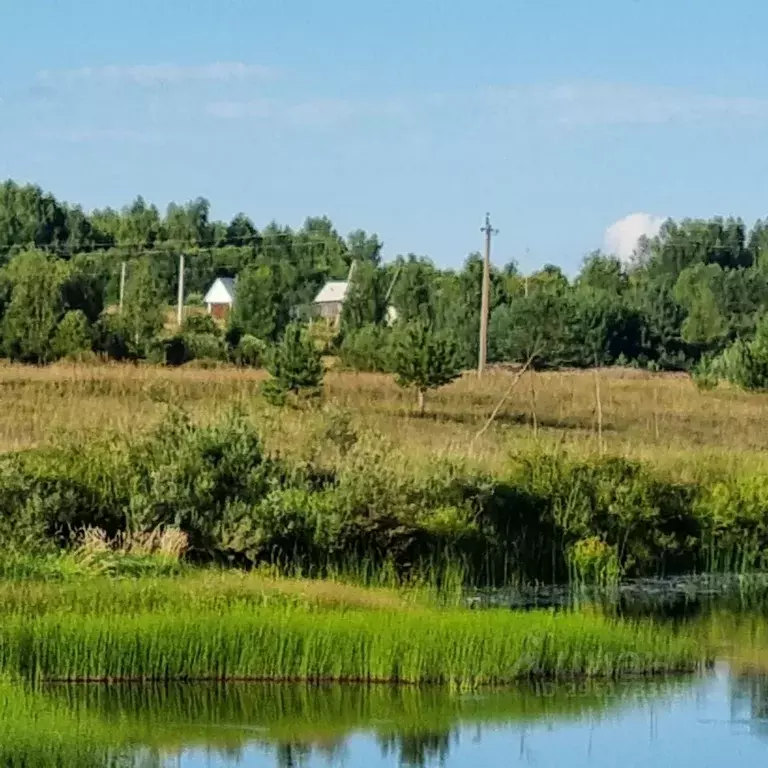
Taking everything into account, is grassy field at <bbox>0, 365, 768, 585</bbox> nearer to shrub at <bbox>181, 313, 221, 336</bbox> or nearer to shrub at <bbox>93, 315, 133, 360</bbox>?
shrub at <bbox>93, 315, 133, 360</bbox>

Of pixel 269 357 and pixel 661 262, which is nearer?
pixel 269 357

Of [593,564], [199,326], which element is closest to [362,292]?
[199,326]

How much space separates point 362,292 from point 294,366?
41.2 metres

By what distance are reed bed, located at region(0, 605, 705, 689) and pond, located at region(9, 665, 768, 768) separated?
258 mm

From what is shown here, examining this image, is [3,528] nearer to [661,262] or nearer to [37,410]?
[37,410]

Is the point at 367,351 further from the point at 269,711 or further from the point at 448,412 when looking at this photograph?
the point at 269,711

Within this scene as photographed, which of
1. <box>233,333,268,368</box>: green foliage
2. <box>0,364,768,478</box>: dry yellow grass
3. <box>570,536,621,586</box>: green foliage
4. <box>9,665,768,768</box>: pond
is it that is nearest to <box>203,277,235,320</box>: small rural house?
<box>233,333,268,368</box>: green foliage

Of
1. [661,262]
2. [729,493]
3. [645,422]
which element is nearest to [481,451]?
[729,493]

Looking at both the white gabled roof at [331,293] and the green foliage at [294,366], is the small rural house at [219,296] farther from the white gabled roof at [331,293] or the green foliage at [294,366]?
the green foliage at [294,366]

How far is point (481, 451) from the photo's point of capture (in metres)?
30.0

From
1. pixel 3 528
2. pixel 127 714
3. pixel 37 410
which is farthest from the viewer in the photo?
pixel 37 410

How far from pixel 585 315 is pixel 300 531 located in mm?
60287

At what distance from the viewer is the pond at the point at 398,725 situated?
14.5 m

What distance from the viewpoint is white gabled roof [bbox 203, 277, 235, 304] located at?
358 feet
